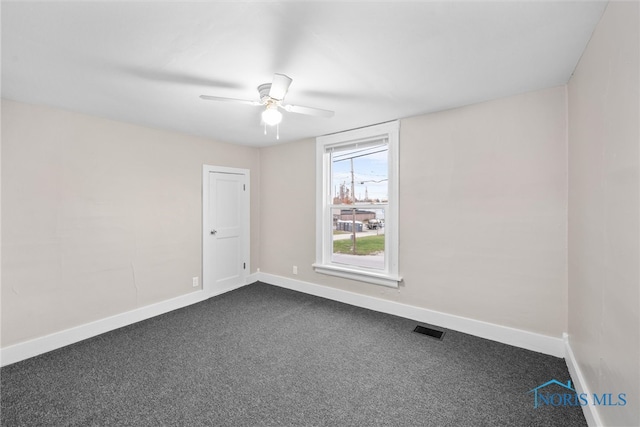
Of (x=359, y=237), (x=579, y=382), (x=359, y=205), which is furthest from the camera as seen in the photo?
(x=359, y=237)

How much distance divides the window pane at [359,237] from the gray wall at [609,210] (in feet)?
6.29

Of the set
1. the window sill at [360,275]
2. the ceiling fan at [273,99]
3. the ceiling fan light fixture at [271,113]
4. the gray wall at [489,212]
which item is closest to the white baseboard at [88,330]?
the window sill at [360,275]

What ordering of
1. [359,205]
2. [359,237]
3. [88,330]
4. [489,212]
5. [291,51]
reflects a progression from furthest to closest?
[359,237] < [359,205] < [88,330] < [489,212] < [291,51]

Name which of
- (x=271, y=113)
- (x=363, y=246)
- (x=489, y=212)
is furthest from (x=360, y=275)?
(x=271, y=113)

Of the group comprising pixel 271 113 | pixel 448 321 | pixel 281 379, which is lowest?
pixel 281 379

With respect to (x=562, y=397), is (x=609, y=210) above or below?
above

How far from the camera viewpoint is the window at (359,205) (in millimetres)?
3270

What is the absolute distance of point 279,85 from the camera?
6.07ft

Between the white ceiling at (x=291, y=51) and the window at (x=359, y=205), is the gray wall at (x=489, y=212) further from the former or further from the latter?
the white ceiling at (x=291, y=51)

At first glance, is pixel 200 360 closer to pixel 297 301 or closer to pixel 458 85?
pixel 297 301

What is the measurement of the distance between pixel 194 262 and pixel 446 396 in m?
3.38

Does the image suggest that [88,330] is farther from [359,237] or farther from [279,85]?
[359,237]

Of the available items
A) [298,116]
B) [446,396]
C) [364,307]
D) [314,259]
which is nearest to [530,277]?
[446,396]

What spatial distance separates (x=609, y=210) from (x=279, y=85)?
2.07 meters
